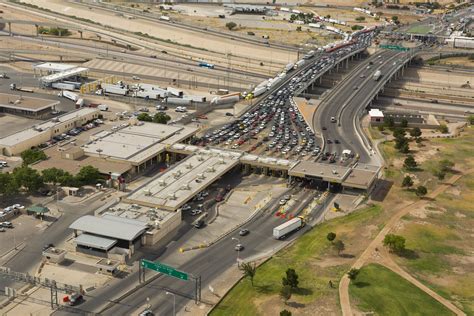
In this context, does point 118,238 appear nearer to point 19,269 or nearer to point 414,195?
point 19,269

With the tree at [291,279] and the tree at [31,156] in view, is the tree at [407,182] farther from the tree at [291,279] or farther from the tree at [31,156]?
the tree at [31,156]

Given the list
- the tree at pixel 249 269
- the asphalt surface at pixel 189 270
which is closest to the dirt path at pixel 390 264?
the tree at pixel 249 269

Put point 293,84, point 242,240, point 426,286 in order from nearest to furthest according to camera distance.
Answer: point 426,286, point 242,240, point 293,84

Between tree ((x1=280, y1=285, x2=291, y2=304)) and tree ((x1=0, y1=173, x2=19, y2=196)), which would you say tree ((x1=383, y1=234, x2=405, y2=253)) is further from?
tree ((x1=0, y1=173, x2=19, y2=196))

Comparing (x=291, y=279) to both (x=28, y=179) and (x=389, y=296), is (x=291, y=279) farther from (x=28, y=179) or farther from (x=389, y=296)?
(x=28, y=179)

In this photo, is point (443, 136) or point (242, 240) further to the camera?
point (443, 136)

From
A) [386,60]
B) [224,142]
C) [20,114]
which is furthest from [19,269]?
[386,60]

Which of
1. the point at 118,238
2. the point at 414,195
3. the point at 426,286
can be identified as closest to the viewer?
the point at 426,286
